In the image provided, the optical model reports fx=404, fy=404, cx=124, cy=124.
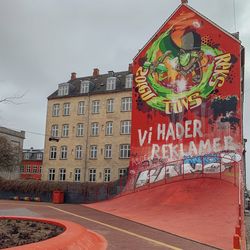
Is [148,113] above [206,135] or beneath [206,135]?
above

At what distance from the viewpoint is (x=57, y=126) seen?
54.3 metres

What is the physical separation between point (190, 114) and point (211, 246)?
796 inches

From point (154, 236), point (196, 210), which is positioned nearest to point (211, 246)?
point (154, 236)

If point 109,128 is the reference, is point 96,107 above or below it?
above

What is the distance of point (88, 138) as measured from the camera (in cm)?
5172

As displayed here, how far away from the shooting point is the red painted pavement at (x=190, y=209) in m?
17.8

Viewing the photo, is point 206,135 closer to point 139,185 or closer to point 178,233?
point 139,185

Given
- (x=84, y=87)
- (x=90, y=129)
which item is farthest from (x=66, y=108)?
(x=90, y=129)

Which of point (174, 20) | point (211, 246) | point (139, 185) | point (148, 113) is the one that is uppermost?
point (174, 20)

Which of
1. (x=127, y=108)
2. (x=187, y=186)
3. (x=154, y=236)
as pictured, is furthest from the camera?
(x=127, y=108)

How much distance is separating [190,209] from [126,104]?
26.0 metres

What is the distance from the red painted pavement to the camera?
699 inches

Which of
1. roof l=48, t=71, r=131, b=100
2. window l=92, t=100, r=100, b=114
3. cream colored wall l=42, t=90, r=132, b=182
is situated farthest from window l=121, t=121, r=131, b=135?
window l=92, t=100, r=100, b=114

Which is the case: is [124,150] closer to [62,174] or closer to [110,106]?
[110,106]
